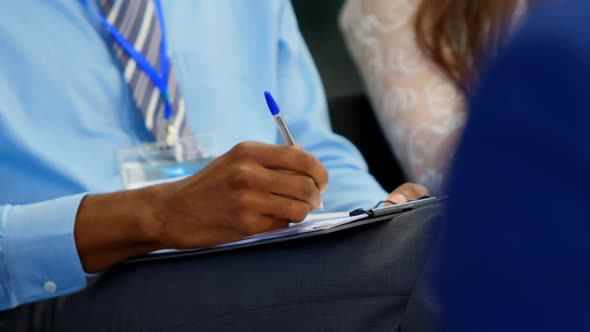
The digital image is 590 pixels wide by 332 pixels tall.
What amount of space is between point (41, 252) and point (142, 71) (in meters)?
0.35

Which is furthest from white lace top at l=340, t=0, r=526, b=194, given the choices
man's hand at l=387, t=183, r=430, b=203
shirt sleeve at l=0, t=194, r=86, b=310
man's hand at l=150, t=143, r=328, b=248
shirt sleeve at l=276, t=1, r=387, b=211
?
shirt sleeve at l=0, t=194, r=86, b=310

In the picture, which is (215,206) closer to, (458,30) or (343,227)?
(343,227)

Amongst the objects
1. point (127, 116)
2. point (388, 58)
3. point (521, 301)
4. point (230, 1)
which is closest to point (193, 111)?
point (127, 116)

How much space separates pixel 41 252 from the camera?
0.95m

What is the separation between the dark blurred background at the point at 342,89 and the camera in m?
1.71

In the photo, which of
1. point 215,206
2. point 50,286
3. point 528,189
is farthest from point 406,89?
point 528,189

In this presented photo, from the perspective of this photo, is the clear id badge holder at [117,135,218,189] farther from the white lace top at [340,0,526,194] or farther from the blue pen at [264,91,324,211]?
the white lace top at [340,0,526,194]

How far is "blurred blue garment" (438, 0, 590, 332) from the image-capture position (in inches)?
12.6

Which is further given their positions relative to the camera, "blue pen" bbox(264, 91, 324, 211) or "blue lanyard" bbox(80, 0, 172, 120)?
"blue lanyard" bbox(80, 0, 172, 120)

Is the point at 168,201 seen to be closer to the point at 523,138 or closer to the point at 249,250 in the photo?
the point at 249,250

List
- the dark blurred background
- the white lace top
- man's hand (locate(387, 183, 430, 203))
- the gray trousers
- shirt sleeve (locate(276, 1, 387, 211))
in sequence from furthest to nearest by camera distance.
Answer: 1. the dark blurred background
2. the white lace top
3. shirt sleeve (locate(276, 1, 387, 211))
4. man's hand (locate(387, 183, 430, 203))
5. the gray trousers

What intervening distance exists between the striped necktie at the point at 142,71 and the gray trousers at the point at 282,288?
1.14ft

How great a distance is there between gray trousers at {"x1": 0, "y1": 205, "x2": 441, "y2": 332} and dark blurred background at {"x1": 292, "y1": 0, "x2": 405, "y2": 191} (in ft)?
2.84

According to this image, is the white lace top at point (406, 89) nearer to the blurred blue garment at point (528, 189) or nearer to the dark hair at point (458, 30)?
the dark hair at point (458, 30)
